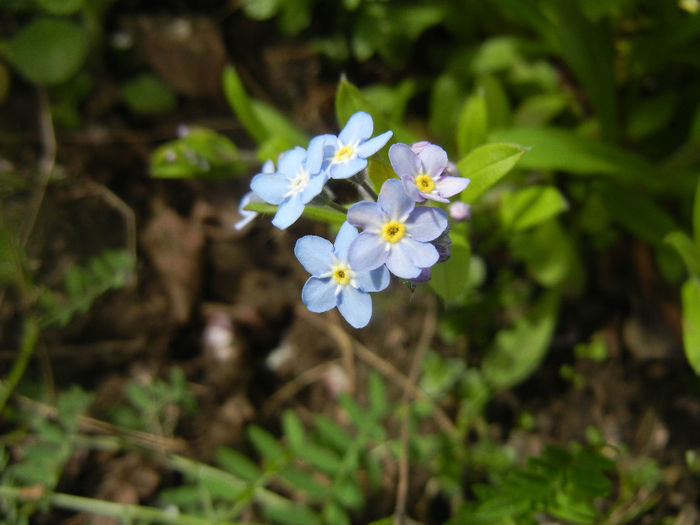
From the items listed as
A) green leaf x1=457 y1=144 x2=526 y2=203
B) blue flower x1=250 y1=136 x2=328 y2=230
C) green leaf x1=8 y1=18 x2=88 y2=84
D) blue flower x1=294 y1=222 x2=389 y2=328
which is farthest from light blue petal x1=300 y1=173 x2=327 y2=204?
green leaf x1=8 y1=18 x2=88 y2=84

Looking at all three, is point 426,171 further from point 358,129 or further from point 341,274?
point 341,274

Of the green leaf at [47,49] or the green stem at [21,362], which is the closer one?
the green stem at [21,362]

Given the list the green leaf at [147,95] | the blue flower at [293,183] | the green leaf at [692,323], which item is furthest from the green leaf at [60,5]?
the green leaf at [692,323]

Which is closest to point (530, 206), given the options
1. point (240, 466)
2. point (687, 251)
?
point (687, 251)

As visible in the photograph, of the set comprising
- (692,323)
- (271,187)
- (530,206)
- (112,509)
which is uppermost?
(271,187)

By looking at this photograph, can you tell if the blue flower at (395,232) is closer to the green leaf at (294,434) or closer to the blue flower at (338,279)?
the blue flower at (338,279)

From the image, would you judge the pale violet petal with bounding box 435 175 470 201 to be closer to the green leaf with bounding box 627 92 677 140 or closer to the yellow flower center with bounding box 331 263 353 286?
the yellow flower center with bounding box 331 263 353 286
